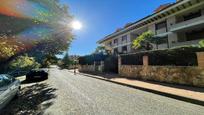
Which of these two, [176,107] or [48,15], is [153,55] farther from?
[48,15]

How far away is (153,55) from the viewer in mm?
12594

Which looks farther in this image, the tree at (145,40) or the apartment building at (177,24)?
the tree at (145,40)

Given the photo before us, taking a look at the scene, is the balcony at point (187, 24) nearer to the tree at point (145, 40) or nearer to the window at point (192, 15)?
the window at point (192, 15)

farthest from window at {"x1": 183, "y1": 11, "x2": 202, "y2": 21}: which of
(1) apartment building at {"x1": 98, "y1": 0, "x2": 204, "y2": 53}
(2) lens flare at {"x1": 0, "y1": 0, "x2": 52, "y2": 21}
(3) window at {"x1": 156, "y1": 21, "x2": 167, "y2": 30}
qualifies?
(2) lens flare at {"x1": 0, "y1": 0, "x2": 52, "y2": 21}

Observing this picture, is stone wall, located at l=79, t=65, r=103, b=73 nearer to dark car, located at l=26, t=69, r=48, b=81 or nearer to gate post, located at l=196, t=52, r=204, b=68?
dark car, located at l=26, t=69, r=48, b=81

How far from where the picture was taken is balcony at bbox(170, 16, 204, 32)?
58.0 feet

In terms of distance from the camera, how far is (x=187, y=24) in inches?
751

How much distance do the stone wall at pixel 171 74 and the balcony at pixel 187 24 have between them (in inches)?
387

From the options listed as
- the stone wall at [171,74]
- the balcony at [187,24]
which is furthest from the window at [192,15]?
the stone wall at [171,74]

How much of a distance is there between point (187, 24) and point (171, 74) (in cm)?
1159

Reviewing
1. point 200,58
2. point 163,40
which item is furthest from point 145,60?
point 163,40

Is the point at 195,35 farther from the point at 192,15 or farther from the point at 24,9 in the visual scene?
the point at 24,9

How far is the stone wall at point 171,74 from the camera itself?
8883mm

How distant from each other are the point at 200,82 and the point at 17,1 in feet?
34.3
